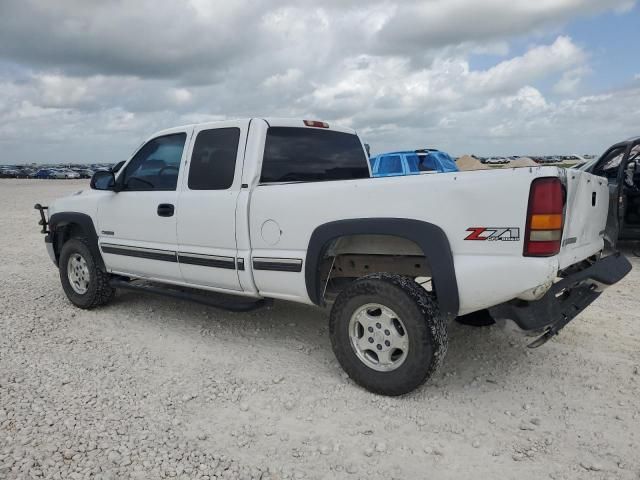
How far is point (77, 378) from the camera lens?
3697mm

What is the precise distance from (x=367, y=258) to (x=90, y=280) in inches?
125

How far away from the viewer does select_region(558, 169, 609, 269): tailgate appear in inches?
120

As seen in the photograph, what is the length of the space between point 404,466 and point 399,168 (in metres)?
13.1

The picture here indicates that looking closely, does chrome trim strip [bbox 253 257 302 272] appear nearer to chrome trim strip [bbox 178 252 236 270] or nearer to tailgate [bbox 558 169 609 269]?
chrome trim strip [bbox 178 252 236 270]

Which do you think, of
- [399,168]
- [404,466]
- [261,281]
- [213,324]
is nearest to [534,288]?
[404,466]

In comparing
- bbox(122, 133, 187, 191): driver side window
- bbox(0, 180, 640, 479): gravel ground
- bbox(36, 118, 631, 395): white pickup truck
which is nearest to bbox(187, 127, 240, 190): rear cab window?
bbox(36, 118, 631, 395): white pickup truck

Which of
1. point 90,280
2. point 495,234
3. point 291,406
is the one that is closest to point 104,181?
point 90,280

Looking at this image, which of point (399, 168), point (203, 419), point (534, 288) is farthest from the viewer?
point (399, 168)

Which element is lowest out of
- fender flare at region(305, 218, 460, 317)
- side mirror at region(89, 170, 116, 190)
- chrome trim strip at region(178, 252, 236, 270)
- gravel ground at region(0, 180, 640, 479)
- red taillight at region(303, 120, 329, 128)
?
gravel ground at region(0, 180, 640, 479)

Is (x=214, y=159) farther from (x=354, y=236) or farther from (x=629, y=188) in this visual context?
(x=629, y=188)

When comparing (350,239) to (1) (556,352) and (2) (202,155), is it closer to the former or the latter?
(2) (202,155)

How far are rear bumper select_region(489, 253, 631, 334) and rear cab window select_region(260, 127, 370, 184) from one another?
196cm

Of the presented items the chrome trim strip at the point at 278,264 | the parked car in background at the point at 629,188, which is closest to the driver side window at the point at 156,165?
the chrome trim strip at the point at 278,264

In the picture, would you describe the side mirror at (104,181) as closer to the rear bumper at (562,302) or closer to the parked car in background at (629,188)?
the rear bumper at (562,302)
